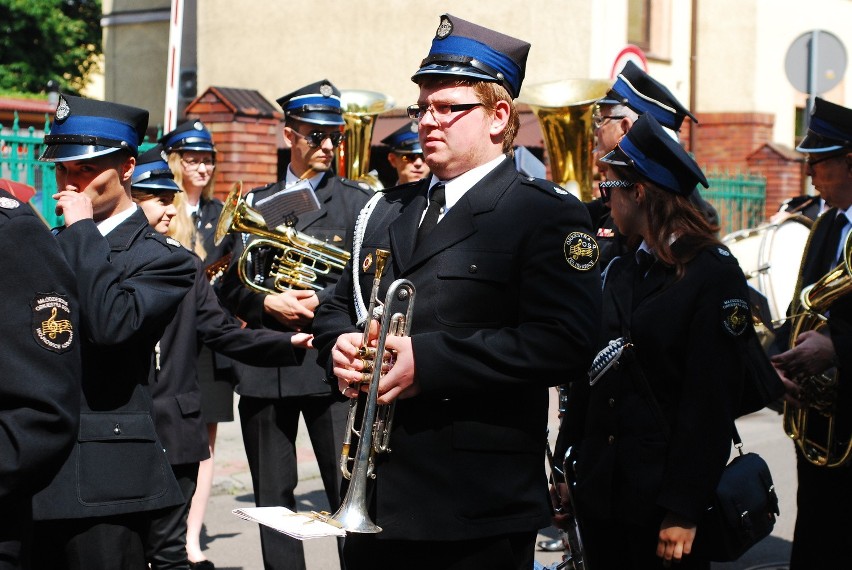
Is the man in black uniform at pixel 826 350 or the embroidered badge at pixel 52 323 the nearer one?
the embroidered badge at pixel 52 323

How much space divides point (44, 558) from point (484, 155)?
1.68m

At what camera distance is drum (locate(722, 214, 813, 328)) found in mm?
7215

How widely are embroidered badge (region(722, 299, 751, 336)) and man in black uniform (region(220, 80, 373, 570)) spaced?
2.03 metres

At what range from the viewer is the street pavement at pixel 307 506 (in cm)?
658

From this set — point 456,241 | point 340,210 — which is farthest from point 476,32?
point 340,210

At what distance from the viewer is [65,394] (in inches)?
104

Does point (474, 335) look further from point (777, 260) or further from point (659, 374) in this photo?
point (777, 260)

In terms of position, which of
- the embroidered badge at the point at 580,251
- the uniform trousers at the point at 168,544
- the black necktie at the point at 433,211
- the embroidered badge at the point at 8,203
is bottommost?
the uniform trousers at the point at 168,544

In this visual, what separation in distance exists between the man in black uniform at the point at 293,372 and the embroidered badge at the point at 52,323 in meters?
2.56

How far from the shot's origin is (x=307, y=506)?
7.64 m

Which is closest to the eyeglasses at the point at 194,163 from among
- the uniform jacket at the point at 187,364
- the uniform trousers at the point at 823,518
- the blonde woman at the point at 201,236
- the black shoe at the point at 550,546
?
the blonde woman at the point at 201,236

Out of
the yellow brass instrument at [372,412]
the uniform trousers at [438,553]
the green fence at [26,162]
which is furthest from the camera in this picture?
the green fence at [26,162]

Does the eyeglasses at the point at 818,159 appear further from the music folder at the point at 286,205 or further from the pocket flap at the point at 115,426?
the pocket flap at the point at 115,426

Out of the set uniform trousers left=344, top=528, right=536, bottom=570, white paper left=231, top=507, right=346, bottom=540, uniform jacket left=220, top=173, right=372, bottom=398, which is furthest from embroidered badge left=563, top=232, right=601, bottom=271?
uniform jacket left=220, top=173, right=372, bottom=398
